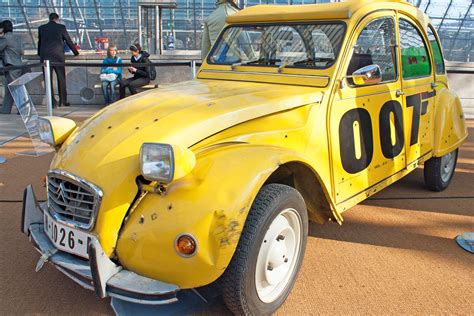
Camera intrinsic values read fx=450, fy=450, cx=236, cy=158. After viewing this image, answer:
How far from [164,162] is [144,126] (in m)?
0.48

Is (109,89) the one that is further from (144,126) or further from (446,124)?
(144,126)

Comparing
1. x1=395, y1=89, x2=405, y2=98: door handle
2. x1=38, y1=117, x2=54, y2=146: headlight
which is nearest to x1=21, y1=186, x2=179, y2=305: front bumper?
x1=38, y1=117, x2=54, y2=146: headlight

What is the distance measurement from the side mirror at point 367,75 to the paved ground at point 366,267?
1.28 metres

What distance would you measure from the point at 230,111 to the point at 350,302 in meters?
1.40

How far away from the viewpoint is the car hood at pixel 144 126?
2447mm

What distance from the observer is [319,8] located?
3707mm

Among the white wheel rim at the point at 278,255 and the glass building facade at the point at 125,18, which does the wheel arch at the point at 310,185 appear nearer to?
the white wheel rim at the point at 278,255

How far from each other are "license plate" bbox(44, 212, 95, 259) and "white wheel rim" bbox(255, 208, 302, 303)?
36.7 inches

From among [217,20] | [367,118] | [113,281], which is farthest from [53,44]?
[113,281]

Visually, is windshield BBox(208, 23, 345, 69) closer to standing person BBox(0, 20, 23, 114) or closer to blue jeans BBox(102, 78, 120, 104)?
blue jeans BBox(102, 78, 120, 104)

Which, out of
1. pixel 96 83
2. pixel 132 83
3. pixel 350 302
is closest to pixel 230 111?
pixel 350 302

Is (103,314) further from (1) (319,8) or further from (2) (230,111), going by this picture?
(1) (319,8)

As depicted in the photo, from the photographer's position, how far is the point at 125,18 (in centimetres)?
2277

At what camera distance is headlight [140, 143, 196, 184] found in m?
2.28
